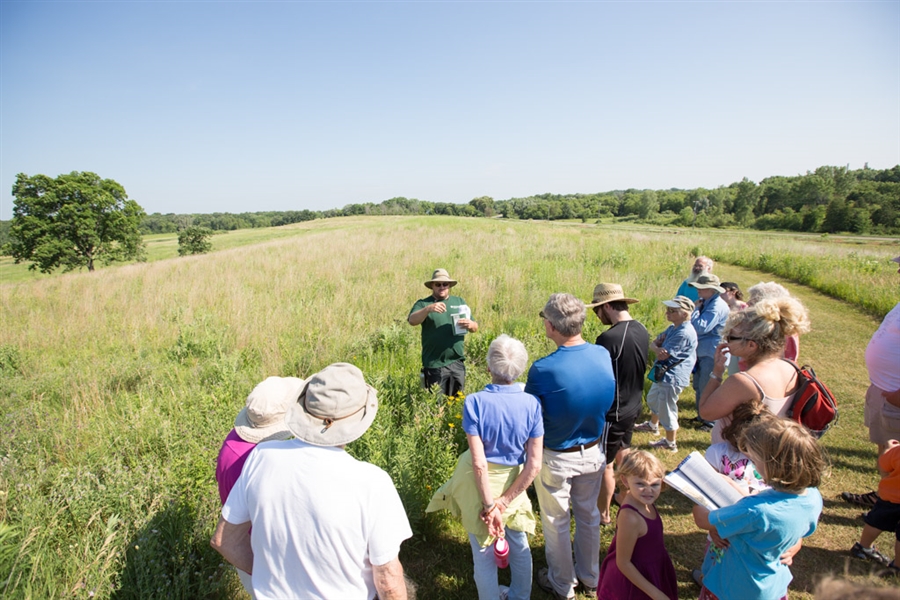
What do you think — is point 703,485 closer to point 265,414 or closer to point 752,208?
point 265,414

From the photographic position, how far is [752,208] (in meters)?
77.2

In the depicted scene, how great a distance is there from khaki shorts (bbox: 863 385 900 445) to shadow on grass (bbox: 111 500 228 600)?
5.31 meters

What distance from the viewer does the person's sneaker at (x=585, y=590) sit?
3029mm

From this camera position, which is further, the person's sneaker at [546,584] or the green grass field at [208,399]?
the person's sneaker at [546,584]

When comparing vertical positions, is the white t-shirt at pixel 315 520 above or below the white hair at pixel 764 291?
below

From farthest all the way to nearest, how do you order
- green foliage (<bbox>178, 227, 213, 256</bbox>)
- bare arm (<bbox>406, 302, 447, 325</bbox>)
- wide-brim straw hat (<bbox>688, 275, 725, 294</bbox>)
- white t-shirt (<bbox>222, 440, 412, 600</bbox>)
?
green foliage (<bbox>178, 227, 213, 256</bbox>) < wide-brim straw hat (<bbox>688, 275, 725, 294</bbox>) < bare arm (<bbox>406, 302, 447, 325</bbox>) < white t-shirt (<bbox>222, 440, 412, 600</bbox>)

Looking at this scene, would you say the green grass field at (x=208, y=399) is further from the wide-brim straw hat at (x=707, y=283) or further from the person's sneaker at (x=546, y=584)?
the wide-brim straw hat at (x=707, y=283)

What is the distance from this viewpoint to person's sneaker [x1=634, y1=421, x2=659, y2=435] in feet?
17.2

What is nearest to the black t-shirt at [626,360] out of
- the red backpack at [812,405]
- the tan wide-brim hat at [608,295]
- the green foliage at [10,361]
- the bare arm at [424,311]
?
the tan wide-brim hat at [608,295]

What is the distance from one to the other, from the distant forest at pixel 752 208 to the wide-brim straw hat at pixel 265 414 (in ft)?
159

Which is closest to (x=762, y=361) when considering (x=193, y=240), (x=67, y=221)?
(x=67, y=221)

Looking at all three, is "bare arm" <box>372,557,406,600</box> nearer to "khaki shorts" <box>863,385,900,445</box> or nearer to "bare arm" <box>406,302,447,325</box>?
"bare arm" <box>406,302,447,325</box>

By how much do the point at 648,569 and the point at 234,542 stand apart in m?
2.18

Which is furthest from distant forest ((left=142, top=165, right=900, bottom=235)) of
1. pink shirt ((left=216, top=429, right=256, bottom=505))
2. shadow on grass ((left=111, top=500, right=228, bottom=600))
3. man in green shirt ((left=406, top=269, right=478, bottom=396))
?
pink shirt ((left=216, top=429, right=256, bottom=505))
